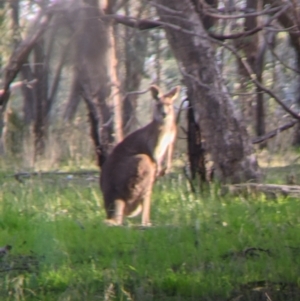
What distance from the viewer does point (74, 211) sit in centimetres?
809

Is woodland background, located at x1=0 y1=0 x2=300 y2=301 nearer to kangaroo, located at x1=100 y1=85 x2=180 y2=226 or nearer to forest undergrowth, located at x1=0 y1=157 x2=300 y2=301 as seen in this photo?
forest undergrowth, located at x1=0 y1=157 x2=300 y2=301

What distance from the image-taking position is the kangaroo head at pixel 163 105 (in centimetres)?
898

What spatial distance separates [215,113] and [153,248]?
8.66ft

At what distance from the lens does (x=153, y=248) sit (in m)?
6.43

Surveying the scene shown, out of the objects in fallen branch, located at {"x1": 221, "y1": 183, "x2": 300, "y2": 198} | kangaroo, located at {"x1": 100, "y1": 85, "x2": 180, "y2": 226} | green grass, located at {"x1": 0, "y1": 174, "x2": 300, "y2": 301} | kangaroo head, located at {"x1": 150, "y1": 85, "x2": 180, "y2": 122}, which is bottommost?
green grass, located at {"x1": 0, "y1": 174, "x2": 300, "y2": 301}

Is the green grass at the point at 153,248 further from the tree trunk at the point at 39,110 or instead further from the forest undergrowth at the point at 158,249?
the tree trunk at the point at 39,110

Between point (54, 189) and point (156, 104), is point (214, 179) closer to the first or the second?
point (156, 104)

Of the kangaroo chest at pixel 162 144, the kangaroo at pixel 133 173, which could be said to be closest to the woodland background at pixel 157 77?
the kangaroo chest at pixel 162 144

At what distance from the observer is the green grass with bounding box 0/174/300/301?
562 centimetres

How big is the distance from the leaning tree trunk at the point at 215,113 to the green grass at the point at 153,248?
0.43m

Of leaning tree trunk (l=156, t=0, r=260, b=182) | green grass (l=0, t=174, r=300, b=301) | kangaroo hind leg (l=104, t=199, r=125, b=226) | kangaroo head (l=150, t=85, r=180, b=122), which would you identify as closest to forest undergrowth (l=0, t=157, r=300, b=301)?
green grass (l=0, t=174, r=300, b=301)

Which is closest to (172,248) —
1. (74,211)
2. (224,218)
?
(224,218)

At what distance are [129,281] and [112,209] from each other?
2.15 metres

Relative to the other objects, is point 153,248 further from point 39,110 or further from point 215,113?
point 39,110
